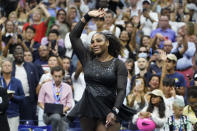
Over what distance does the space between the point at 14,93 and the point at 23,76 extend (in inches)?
32.2

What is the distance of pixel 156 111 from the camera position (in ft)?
32.7

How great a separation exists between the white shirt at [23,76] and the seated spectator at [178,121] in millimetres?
3348

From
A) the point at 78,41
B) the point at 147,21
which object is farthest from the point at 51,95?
the point at 147,21

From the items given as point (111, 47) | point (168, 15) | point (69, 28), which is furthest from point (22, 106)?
point (168, 15)

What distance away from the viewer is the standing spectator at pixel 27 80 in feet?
36.8

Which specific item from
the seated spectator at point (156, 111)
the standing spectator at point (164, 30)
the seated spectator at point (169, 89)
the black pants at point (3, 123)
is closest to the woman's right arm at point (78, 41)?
the black pants at point (3, 123)

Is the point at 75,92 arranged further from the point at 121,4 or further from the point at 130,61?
the point at 121,4

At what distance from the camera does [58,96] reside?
10.6 meters

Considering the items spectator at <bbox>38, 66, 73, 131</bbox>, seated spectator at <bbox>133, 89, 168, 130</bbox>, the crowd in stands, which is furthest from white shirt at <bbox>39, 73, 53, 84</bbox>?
seated spectator at <bbox>133, 89, 168, 130</bbox>

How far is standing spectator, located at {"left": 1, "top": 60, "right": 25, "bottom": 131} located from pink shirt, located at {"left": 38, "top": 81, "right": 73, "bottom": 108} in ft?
1.35

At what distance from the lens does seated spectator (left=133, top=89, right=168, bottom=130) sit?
9.76 meters

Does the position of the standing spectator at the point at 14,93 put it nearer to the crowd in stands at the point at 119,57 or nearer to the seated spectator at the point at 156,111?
the crowd in stands at the point at 119,57

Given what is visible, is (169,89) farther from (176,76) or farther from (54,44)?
(54,44)

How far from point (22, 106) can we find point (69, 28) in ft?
12.2
